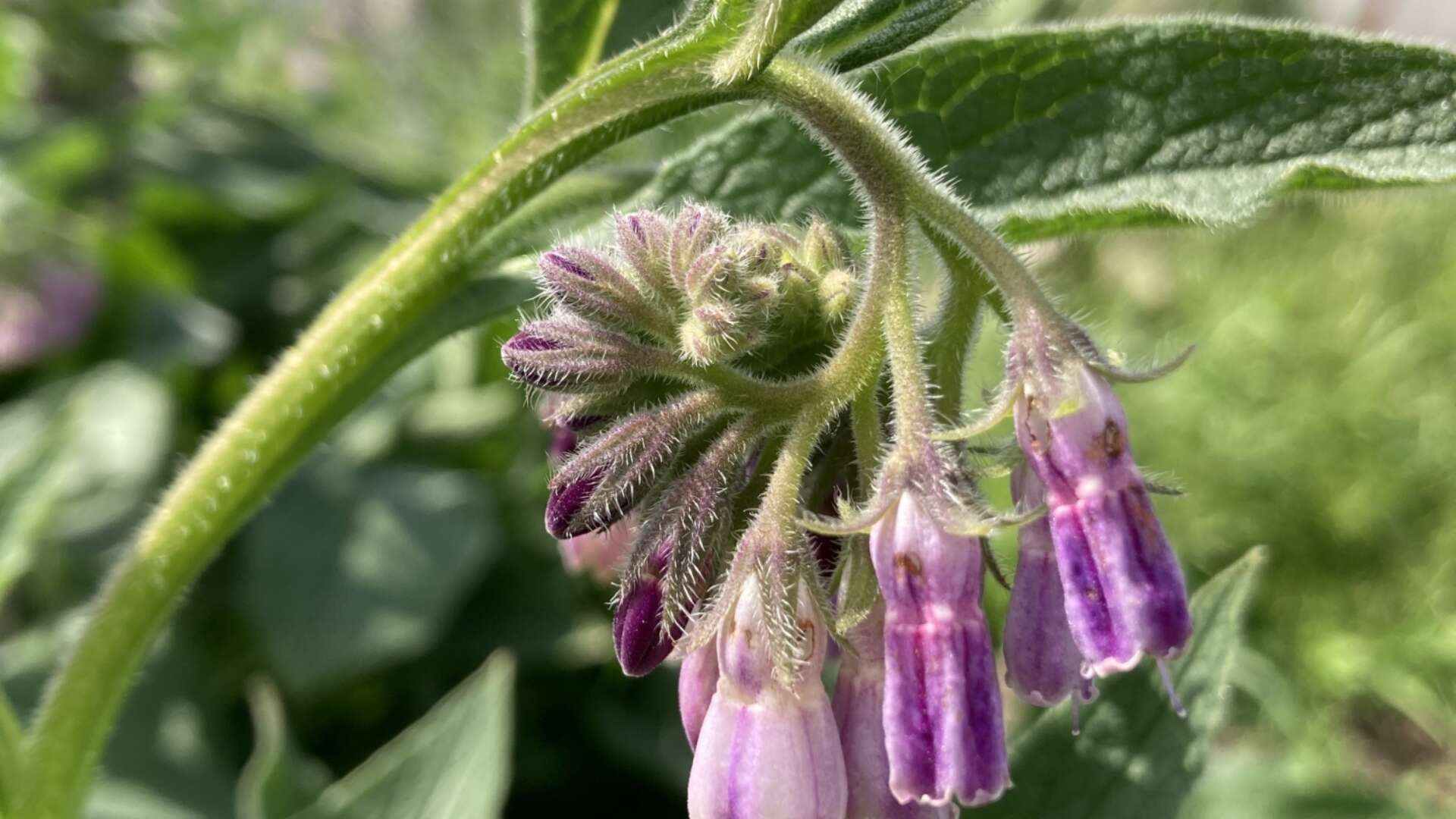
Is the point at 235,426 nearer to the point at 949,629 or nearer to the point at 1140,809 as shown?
the point at 949,629

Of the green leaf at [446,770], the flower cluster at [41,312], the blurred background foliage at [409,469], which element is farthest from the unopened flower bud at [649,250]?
the flower cluster at [41,312]

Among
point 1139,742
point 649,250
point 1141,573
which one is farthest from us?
point 1139,742

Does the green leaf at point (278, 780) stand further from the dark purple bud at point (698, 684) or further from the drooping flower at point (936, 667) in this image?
the drooping flower at point (936, 667)

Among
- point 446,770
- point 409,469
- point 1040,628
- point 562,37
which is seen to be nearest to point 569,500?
point 1040,628

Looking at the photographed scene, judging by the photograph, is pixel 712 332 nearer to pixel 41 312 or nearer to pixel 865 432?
pixel 865 432

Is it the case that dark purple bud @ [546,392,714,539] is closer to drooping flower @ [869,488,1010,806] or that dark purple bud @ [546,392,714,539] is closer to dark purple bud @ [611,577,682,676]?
dark purple bud @ [611,577,682,676]

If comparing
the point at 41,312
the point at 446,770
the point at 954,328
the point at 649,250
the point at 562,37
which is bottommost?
the point at 446,770

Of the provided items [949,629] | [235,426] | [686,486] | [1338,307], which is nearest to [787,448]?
[686,486]
